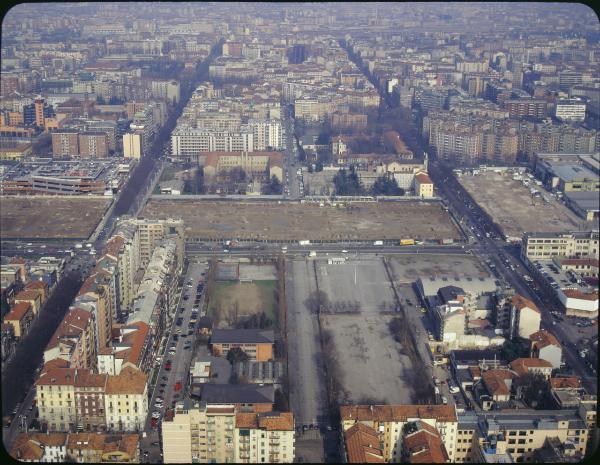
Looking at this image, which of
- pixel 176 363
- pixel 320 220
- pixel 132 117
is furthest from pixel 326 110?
pixel 176 363

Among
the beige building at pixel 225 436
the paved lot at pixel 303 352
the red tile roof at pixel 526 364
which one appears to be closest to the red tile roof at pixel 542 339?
the red tile roof at pixel 526 364

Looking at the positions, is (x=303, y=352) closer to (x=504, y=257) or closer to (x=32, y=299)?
(x=32, y=299)

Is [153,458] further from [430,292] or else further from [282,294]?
[430,292]

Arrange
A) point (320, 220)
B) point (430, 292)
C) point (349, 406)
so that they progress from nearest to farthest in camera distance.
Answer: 1. point (349, 406)
2. point (430, 292)
3. point (320, 220)

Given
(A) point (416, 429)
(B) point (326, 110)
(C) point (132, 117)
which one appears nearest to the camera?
(A) point (416, 429)

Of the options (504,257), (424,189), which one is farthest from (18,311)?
(424,189)

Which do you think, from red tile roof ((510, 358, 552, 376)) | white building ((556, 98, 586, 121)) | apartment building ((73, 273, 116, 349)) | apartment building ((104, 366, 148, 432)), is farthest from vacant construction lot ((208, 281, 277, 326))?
white building ((556, 98, 586, 121))

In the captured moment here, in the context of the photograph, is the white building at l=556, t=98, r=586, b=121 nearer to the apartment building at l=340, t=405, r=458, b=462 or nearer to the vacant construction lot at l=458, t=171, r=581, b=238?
the vacant construction lot at l=458, t=171, r=581, b=238

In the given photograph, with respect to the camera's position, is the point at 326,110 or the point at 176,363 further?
the point at 326,110
